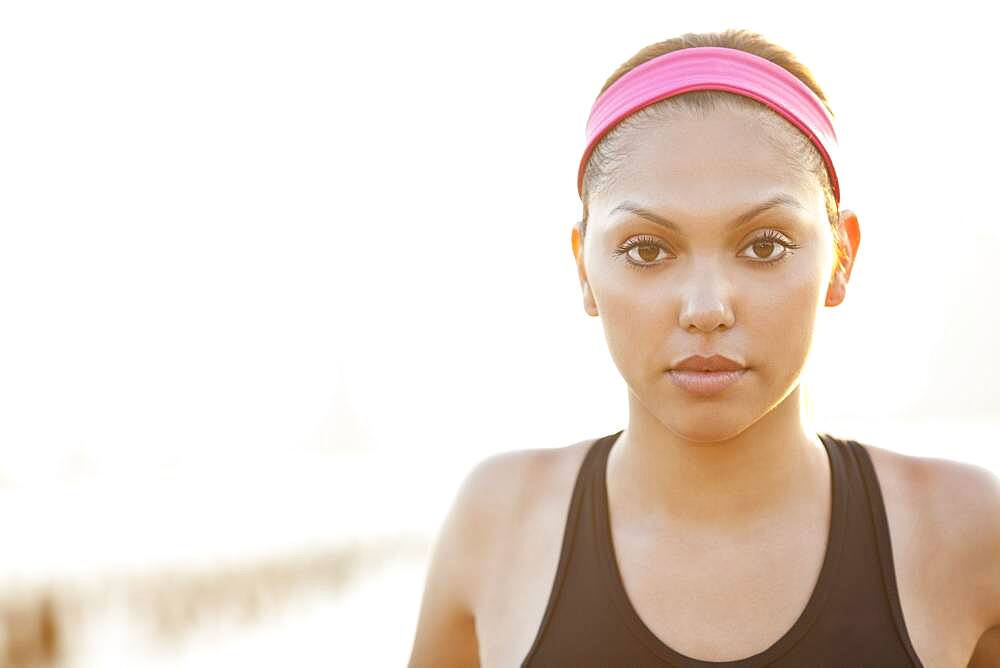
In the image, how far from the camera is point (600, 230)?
2.21m

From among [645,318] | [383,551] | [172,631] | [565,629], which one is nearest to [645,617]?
[565,629]

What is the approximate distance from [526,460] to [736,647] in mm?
683

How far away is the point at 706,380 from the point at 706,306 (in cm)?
14

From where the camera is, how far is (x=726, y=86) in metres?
2.16

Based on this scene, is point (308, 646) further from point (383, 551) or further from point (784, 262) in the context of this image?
point (784, 262)

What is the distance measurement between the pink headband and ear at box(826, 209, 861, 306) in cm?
6

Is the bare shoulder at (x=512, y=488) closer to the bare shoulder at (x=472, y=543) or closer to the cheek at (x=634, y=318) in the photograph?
the bare shoulder at (x=472, y=543)

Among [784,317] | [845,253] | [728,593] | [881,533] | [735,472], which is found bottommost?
[728,593]

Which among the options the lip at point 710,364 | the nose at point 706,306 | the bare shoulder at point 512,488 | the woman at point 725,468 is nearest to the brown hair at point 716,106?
the woman at point 725,468

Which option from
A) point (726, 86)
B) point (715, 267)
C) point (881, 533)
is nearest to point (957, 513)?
point (881, 533)

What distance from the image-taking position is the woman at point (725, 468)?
207cm

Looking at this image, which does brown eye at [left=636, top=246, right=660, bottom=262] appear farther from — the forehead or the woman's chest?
the woman's chest

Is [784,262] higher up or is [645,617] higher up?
[784,262]

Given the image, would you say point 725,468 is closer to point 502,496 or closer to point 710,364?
point 710,364
